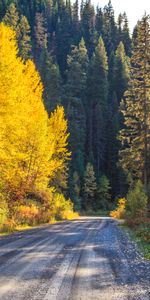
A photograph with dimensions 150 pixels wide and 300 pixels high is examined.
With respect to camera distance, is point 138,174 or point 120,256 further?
point 138,174

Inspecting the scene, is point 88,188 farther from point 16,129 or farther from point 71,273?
point 71,273

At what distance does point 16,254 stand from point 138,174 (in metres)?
25.0

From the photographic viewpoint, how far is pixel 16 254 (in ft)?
34.5

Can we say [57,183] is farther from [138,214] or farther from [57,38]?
[57,38]

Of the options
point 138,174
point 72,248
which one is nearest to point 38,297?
point 72,248

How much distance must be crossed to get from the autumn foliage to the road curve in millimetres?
Result: 8296

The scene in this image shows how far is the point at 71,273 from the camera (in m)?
8.02

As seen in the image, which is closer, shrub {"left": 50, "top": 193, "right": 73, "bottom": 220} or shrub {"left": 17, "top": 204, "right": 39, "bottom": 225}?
shrub {"left": 17, "top": 204, "right": 39, "bottom": 225}

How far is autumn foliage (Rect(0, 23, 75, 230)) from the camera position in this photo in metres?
18.9

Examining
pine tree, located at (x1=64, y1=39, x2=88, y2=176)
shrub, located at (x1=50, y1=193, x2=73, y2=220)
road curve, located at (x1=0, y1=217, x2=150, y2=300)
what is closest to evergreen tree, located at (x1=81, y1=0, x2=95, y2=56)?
pine tree, located at (x1=64, y1=39, x2=88, y2=176)

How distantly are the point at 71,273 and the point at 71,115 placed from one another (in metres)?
71.5

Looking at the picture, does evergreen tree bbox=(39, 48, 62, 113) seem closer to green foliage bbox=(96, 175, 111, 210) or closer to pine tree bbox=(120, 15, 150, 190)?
green foliage bbox=(96, 175, 111, 210)

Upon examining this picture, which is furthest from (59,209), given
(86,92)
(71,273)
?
(86,92)

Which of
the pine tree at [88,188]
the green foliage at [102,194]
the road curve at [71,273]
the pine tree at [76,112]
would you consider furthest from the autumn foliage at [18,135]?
the pine tree at [76,112]
